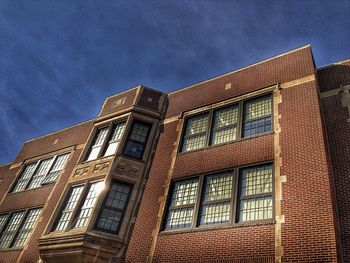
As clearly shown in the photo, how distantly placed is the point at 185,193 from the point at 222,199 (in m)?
1.77

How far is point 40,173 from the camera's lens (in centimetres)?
2003

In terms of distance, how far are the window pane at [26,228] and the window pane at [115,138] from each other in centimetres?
550

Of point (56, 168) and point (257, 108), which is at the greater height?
point (257, 108)

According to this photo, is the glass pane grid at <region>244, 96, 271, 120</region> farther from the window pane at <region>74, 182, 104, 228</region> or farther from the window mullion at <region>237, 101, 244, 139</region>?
the window pane at <region>74, 182, 104, 228</region>

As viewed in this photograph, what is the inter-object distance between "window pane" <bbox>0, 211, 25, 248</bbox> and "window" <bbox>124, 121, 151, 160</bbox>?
7.73 meters

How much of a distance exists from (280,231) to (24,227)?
1360 cm

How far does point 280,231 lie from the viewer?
9281mm

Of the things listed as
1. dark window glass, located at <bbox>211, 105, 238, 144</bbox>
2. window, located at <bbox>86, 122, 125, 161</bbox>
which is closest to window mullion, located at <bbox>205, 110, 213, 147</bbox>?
dark window glass, located at <bbox>211, 105, 238, 144</bbox>

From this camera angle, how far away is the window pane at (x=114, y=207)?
12929 millimetres

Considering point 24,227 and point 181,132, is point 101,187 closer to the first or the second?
point 181,132

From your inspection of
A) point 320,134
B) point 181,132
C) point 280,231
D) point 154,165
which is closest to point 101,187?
point 154,165

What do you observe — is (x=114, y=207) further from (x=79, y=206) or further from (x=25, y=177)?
(x=25, y=177)

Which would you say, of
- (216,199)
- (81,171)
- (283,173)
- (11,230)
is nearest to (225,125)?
(216,199)

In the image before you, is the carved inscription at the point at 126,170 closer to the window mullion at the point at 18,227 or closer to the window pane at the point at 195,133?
the window pane at the point at 195,133
